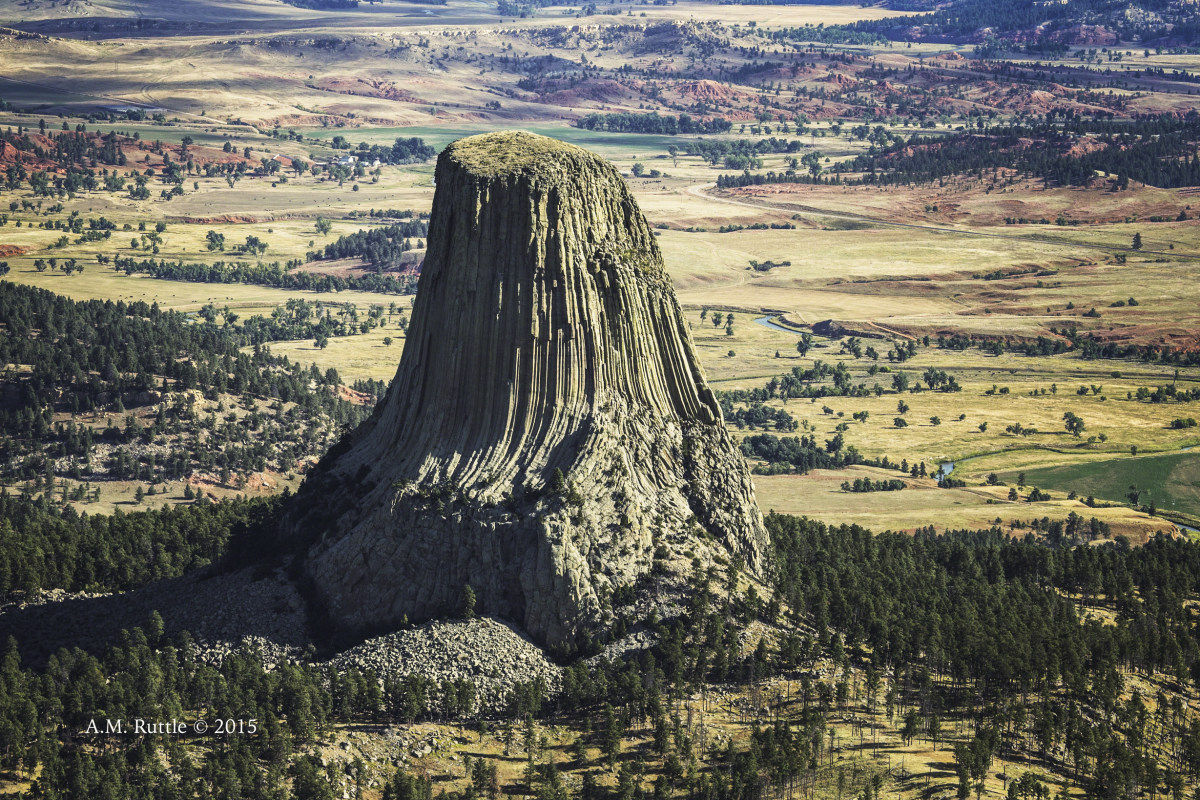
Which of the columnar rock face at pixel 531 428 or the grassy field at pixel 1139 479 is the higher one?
the columnar rock face at pixel 531 428

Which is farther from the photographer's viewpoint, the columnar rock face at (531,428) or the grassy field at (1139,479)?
the grassy field at (1139,479)

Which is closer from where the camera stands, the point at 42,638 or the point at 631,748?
the point at 631,748

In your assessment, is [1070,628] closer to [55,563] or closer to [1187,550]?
[1187,550]

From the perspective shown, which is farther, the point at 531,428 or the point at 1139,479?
the point at 1139,479

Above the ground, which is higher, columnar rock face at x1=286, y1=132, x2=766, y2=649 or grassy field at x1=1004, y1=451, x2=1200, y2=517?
columnar rock face at x1=286, y1=132, x2=766, y2=649

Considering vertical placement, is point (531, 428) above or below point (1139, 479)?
above

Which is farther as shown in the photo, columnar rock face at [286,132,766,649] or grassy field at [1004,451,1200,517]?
grassy field at [1004,451,1200,517]

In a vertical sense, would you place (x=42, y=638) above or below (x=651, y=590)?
below

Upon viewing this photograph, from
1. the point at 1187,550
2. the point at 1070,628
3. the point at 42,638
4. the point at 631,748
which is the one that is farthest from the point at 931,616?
the point at 42,638
